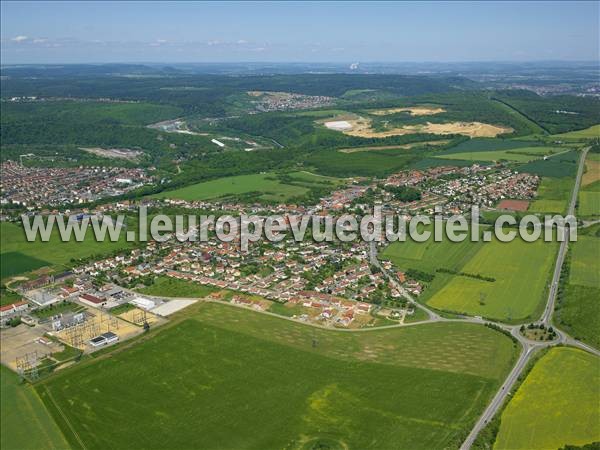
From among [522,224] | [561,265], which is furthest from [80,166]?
[561,265]

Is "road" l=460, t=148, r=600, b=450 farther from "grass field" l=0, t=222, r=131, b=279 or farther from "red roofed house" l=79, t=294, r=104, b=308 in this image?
"grass field" l=0, t=222, r=131, b=279

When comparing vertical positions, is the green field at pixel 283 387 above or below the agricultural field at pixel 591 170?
below

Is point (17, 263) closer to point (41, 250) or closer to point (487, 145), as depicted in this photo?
point (41, 250)

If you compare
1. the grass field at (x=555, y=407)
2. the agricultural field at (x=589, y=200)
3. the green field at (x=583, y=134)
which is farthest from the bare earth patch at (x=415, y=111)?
the grass field at (x=555, y=407)

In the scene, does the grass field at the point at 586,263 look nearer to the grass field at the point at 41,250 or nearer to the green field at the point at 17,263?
the grass field at the point at 41,250

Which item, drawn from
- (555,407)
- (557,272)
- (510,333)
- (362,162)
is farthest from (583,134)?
(555,407)
